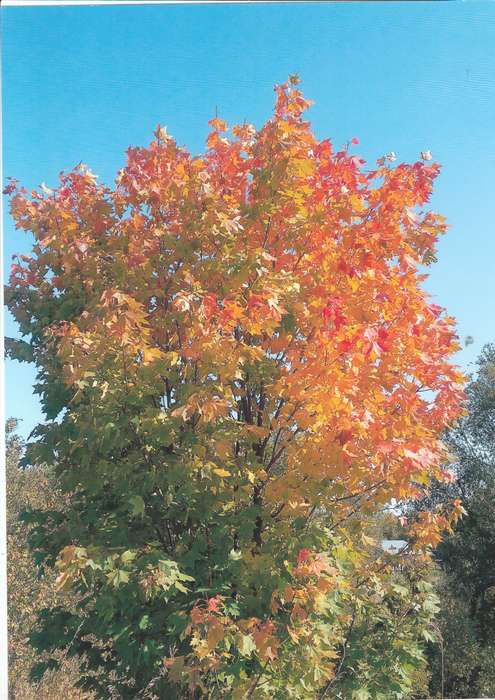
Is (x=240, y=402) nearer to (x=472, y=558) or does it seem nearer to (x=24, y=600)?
(x=24, y=600)

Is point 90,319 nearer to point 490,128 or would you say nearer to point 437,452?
point 437,452

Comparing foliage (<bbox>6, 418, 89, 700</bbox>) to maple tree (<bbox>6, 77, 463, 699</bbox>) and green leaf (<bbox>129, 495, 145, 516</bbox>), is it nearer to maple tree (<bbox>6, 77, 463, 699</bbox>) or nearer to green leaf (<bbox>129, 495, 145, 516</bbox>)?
maple tree (<bbox>6, 77, 463, 699</bbox>)

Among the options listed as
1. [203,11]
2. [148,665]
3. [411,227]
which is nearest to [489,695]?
[148,665]

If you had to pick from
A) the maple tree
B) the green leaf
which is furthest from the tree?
the green leaf

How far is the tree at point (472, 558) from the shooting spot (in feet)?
36.2

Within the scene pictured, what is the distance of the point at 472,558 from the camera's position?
12273 mm

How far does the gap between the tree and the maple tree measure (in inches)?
318

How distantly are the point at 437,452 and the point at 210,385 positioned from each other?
1.13 m

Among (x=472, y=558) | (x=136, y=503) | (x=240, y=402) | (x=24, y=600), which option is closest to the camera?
(x=136, y=503)

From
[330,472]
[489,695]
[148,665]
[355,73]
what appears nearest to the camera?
[330,472]

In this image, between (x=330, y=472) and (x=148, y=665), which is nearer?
(x=330, y=472)

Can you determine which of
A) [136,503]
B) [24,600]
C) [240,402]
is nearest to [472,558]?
[24,600]

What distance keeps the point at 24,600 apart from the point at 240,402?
8.41m

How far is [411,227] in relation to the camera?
3.58 metres
